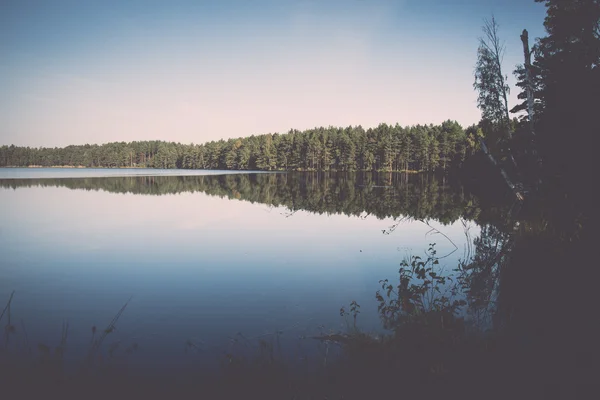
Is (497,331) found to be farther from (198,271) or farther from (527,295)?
(198,271)

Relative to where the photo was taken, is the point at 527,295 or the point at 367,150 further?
the point at 367,150

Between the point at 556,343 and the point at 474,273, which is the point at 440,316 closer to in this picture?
the point at 556,343

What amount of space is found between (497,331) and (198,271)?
32.5ft

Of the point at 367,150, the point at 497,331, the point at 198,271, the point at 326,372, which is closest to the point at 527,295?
the point at 497,331

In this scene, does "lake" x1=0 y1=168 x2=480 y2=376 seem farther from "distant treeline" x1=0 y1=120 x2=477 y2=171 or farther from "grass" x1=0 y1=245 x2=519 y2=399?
"distant treeline" x1=0 y1=120 x2=477 y2=171

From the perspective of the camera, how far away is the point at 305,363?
20.5 feet

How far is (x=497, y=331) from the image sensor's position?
6855 mm

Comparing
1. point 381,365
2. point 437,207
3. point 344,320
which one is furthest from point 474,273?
point 437,207

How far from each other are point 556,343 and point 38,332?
36.8 feet

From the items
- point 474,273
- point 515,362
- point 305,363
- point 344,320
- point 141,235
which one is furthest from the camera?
point 141,235

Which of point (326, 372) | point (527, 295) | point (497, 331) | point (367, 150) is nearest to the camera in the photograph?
point (326, 372)

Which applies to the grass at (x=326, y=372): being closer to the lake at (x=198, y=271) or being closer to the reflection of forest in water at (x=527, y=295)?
the reflection of forest in water at (x=527, y=295)

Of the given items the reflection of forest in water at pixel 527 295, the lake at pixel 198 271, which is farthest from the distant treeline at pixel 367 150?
the reflection of forest in water at pixel 527 295

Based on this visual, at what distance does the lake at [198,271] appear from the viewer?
7797mm
